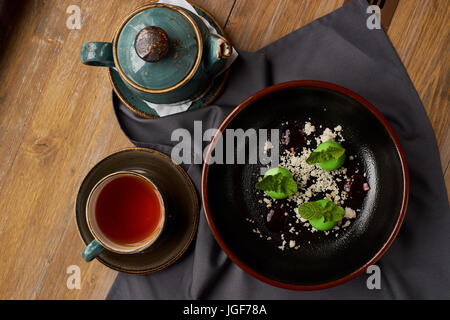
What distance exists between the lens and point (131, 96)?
2.75 feet

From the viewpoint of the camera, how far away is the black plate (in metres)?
0.78

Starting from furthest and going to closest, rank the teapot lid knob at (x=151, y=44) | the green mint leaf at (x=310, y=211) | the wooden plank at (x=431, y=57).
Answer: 1. the wooden plank at (x=431, y=57)
2. the green mint leaf at (x=310, y=211)
3. the teapot lid knob at (x=151, y=44)

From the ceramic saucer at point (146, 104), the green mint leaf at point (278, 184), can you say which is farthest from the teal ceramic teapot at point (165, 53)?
the green mint leaf at point (278, 184)

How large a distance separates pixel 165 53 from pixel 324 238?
0.46 meters

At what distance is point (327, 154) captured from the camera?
76 cm

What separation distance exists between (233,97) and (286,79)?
0.12 meters

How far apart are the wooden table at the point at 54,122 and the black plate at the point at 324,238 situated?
7.0 inches

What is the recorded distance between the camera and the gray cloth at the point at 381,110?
2.71ft

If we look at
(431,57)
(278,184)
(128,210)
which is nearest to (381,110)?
(431,57)

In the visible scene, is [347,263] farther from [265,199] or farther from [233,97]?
[233,97]

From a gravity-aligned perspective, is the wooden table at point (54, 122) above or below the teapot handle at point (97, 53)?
below

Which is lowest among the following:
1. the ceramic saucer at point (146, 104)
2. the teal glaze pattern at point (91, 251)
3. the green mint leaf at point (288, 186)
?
the teal glaze pattern at point (91, 251)

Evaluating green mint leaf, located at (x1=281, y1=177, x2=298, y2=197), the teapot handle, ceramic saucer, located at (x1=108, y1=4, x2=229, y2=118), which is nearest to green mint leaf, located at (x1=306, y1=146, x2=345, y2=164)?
green mint leaf, located at (x1=281, y1=177, x2=298, y2=197)

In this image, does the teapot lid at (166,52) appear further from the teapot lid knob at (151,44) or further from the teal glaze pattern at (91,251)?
the teal glaze pattern at (91,251)
